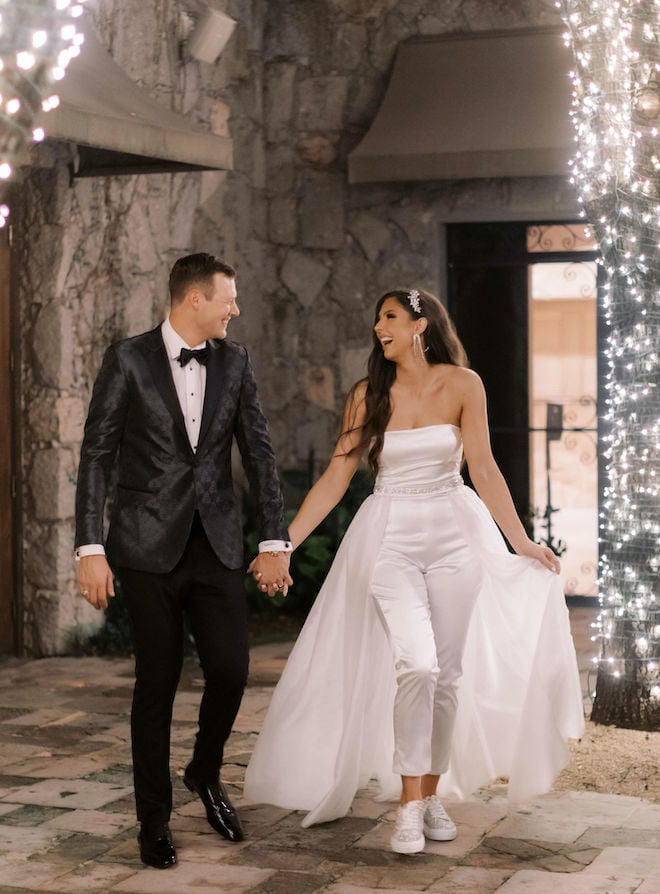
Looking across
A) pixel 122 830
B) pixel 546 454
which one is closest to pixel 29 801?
pixel 122 830

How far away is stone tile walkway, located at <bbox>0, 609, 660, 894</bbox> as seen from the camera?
4418 mm

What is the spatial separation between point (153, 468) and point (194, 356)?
0.37 meters

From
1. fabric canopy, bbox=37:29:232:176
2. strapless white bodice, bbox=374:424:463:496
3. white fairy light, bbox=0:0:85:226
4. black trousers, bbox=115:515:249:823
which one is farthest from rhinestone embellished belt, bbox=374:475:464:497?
fabric canopy, bbox=37:29:232:176

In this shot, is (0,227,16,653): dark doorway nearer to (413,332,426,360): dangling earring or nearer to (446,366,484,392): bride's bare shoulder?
(413,332,426,360): dangling earring

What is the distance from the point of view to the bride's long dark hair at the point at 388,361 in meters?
4.97

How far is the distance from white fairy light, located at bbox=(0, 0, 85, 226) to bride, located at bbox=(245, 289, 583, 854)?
6.75 ft

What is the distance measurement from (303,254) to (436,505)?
5516 millimetres

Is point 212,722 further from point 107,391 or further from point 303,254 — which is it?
point 303,254

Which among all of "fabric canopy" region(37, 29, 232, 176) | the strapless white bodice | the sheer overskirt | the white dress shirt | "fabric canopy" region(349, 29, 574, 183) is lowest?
the sheer overskirt

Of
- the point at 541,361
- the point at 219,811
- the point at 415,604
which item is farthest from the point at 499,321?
the point at 219,811

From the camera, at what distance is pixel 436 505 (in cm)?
495

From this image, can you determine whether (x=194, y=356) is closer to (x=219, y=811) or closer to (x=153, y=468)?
(x=153, y=468)

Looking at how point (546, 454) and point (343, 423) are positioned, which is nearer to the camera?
point (343, 423)

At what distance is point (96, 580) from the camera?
14.9 feet
